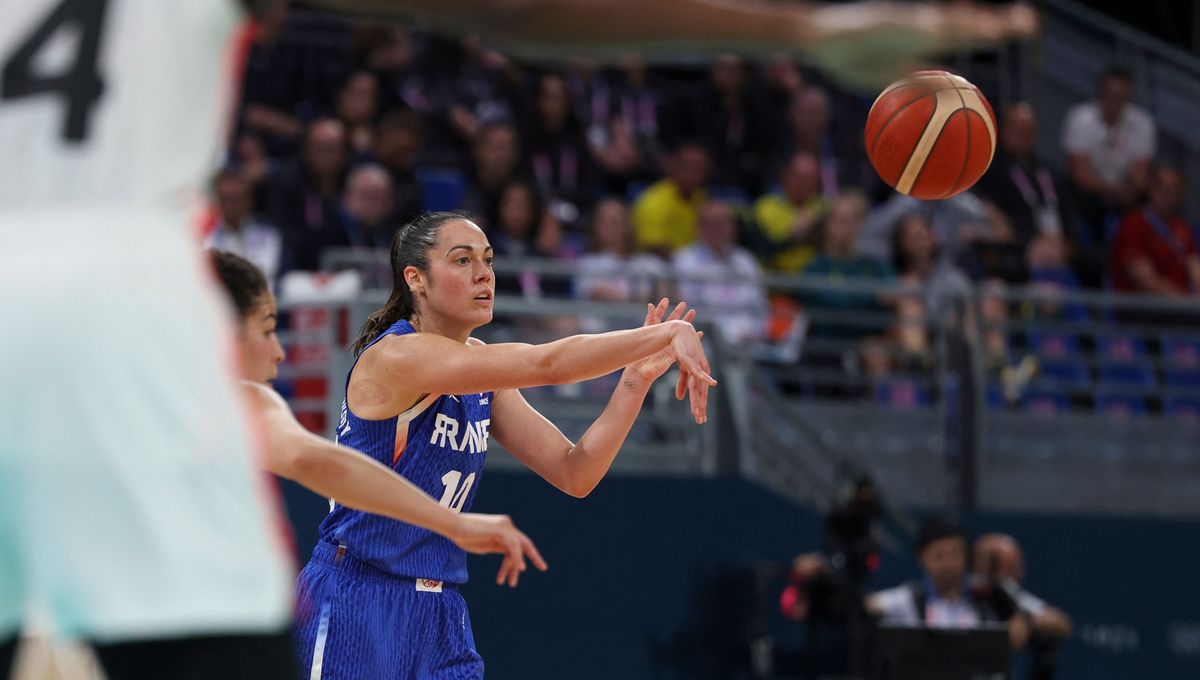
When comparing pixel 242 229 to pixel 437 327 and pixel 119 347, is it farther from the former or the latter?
pixel 119 347

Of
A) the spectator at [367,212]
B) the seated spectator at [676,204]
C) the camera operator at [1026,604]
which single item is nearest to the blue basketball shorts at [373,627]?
the spectator at [367,212]

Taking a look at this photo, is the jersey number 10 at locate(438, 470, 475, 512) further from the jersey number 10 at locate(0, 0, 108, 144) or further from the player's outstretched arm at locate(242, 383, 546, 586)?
the jersey number 10 at locate(0, 0, 108, 144)

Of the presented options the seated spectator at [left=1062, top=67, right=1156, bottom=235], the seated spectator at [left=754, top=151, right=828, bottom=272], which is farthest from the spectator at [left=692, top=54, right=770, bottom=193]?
the seated spectator at [left=1062, top=67, right=1156, bottom=235]

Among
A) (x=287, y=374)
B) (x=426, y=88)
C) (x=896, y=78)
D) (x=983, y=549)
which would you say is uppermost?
(x=426, y=88)

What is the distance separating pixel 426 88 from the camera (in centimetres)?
1141

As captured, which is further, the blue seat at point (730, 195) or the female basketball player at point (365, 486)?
the blue seat at point (730, 195)

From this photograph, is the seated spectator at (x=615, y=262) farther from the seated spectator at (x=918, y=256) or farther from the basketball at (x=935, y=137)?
the basketball at (x=935, y=137)

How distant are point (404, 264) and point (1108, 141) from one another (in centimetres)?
919

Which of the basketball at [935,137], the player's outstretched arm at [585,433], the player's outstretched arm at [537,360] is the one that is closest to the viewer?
the player's outstretched arm at [537,360]

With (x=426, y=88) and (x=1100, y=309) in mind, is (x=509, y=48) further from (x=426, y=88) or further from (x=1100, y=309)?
(x=1100, y=309)

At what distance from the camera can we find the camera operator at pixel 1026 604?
9.40 metres

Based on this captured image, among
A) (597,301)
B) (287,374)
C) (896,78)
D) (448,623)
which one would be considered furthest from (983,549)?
(896,78)

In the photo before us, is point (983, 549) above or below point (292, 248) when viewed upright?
below

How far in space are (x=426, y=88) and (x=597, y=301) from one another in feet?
7.87
